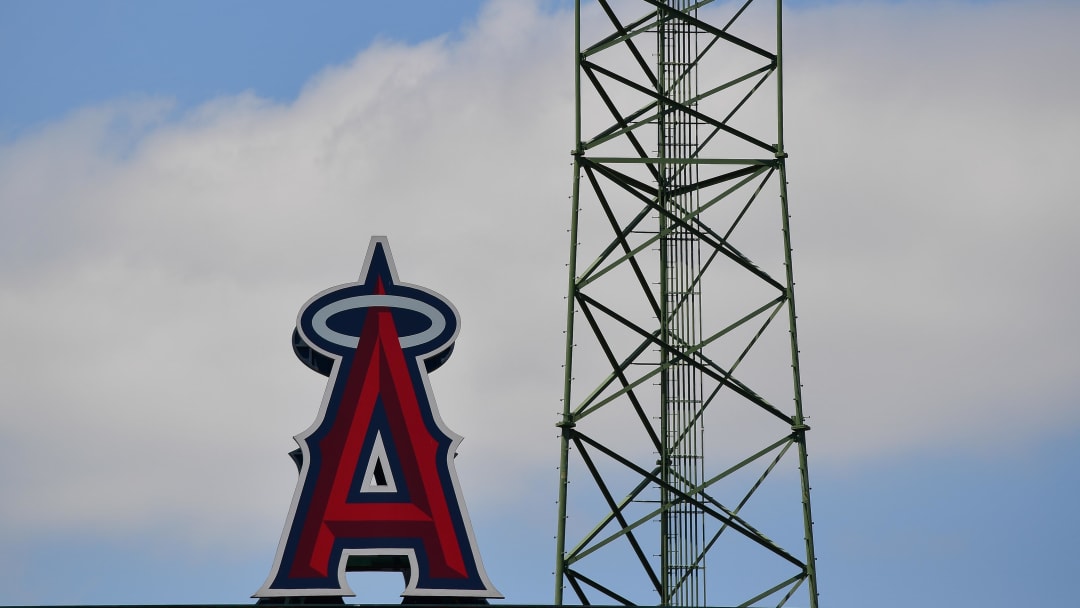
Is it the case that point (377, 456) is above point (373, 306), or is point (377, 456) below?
below

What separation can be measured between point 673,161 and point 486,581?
39.7ft

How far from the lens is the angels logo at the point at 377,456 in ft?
145

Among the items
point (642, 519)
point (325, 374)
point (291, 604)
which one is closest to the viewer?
point (291, 604)

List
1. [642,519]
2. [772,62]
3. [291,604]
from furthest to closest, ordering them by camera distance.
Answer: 1. [772,62]
2. [642,519]
3. [291,604]

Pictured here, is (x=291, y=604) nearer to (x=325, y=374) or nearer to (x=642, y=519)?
(x=325, y=374)

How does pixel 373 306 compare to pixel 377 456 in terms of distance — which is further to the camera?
pixel 373 306

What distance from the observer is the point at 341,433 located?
1797 inches

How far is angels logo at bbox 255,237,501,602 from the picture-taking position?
145 feet

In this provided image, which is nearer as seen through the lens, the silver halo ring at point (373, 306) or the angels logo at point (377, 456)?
the angels logo at point (377, 456)

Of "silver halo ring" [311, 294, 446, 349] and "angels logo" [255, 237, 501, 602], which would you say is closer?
"angels logo" [255, 237, 501, 602]

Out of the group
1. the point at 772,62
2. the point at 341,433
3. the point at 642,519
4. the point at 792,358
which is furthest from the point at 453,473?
the point at 772,62

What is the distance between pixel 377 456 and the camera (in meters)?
45.5

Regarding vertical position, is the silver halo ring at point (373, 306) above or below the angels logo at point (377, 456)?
above

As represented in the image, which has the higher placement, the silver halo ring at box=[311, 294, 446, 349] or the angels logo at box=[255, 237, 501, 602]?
the silver halo ring at box=[311, 294, 446, 349]
